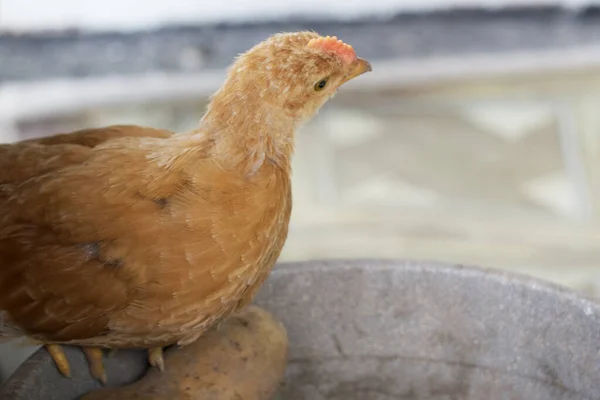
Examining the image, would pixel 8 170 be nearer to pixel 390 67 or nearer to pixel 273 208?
pixel 273 208

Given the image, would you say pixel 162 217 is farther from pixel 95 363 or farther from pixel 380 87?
pixel 380 87

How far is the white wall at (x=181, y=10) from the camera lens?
1613 millimetres

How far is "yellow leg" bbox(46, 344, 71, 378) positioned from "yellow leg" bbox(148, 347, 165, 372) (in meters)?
0.07

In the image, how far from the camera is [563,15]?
1.68 meters

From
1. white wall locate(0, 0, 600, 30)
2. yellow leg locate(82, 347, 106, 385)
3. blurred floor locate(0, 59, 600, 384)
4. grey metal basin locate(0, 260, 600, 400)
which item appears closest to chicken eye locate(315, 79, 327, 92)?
grey metal basin locate(0, 260, 600, 400)

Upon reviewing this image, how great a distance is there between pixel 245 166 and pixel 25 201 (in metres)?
0.17

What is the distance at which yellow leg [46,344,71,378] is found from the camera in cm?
59

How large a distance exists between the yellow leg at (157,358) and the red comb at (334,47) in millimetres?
291

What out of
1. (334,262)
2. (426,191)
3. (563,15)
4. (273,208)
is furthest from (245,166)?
(563,15)

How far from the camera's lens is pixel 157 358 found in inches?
24.5

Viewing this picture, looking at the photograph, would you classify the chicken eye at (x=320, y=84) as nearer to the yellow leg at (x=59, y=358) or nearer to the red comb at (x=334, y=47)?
the red comb at (x=334, y=47)

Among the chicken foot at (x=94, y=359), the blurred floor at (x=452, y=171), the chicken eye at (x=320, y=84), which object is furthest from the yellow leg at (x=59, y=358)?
the blurred floor at (x=452, y=171)

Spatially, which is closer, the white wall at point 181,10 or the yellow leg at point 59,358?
the yellow leg at point 59,358

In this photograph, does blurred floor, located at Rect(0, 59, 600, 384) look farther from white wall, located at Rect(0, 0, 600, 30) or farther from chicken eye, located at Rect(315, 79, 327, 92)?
chicken eye, located at Rect(315, 79, 327, 92)
